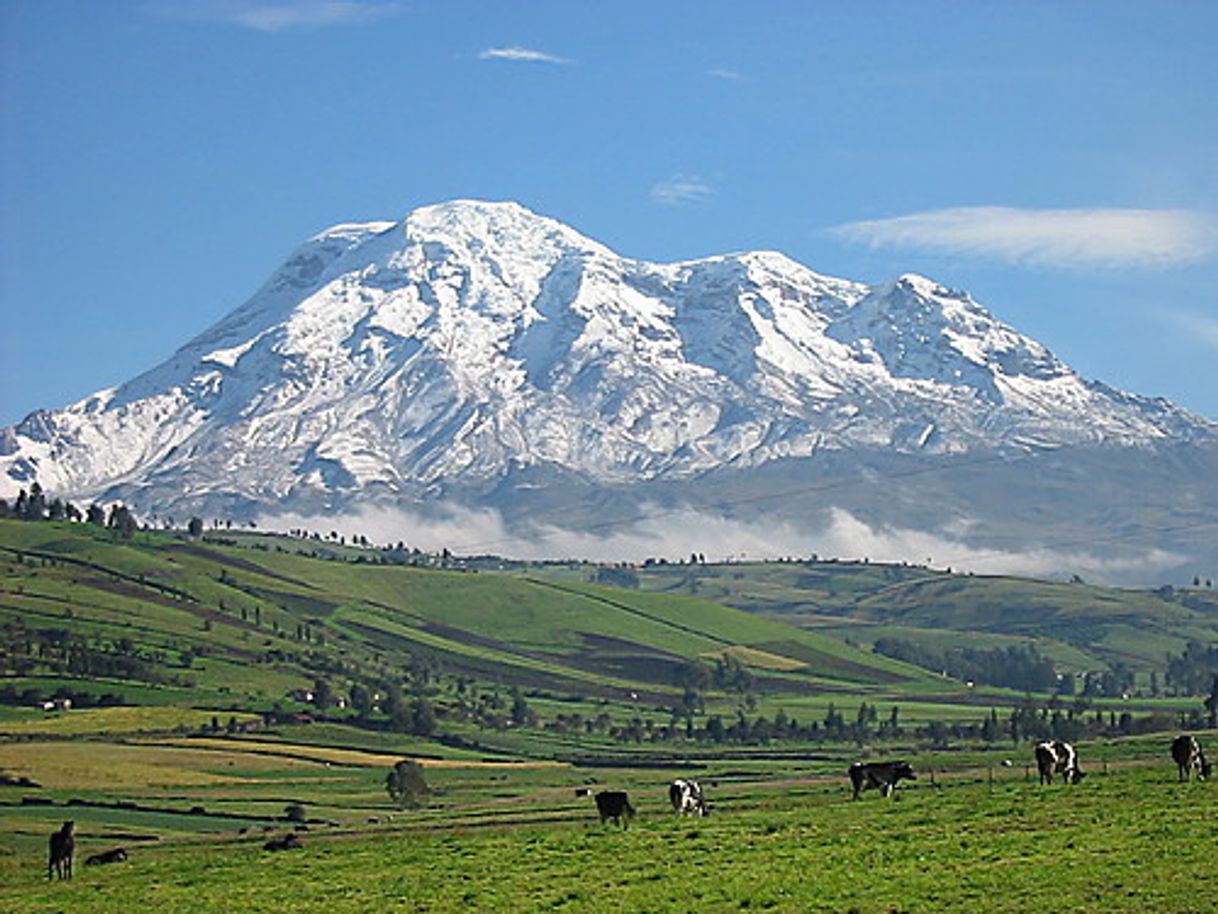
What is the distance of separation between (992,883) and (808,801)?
36529mm

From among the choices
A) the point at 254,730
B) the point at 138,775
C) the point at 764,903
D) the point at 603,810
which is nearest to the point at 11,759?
the point at 138,775

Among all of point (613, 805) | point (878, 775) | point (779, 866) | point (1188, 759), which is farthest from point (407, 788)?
point (779, 866)

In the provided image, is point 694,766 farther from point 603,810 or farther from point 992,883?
point 992,883

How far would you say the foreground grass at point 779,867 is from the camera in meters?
40.1

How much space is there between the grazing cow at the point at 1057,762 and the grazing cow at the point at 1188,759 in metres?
4.75

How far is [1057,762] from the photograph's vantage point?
67.8 metres

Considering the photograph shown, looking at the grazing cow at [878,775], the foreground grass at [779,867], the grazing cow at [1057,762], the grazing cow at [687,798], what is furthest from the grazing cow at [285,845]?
Answer: the grazing cow at [1057,762]

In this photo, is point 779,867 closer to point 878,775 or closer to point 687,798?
point 687,798

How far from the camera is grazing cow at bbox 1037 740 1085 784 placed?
66.9 metres

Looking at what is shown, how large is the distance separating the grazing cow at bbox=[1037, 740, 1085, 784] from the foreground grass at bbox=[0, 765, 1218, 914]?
5.62 feet

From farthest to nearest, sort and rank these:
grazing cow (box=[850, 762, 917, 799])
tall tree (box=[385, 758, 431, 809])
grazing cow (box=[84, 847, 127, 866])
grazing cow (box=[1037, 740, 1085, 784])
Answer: tall tree (box=[385, 758, 431, 809]), grazing cow (box=[850, 762, 917, 799]), grazing cow (box=[84, 847, 127, 866]), grazing cow (box=[1037, 740, 1085, 784])

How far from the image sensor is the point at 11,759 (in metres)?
151

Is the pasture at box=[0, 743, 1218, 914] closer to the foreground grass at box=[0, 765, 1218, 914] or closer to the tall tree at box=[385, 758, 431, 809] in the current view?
the foreground grass at box=[0, 765, 1218, 914]

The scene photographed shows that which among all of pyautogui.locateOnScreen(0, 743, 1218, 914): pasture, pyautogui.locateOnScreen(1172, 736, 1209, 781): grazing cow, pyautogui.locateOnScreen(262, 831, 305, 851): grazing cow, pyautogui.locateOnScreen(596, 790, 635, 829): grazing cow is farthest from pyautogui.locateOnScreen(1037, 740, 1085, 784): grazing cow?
pyautogui.locateOnScreen(262, 831, 305, 851): grazing cow
